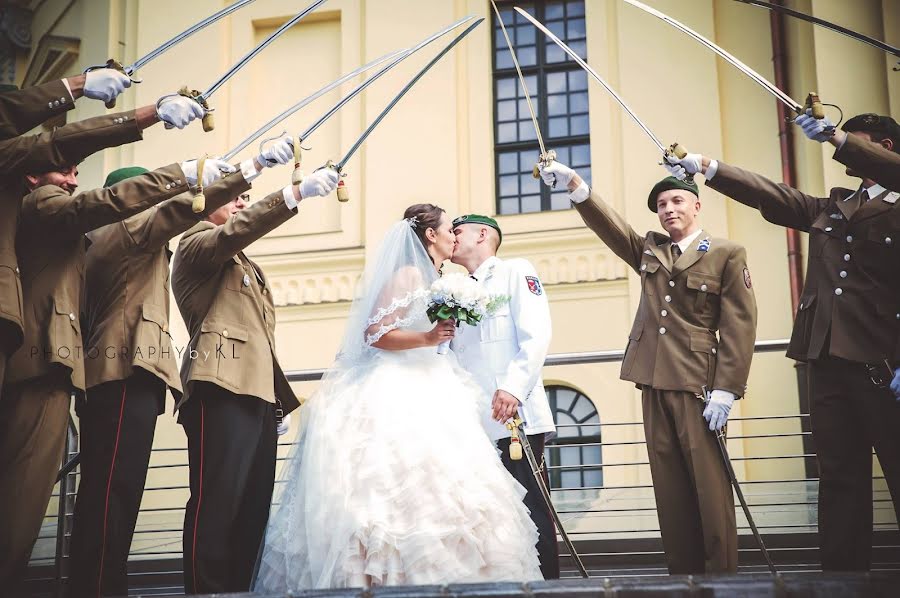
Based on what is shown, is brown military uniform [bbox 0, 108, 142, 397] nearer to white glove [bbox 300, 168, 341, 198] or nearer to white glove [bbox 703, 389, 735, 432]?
white glove [bbox 300, 168, 341, 198]

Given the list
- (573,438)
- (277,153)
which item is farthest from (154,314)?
(573,438)

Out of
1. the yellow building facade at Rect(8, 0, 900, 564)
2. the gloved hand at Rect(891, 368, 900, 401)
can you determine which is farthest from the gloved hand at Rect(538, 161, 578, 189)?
the yellow building facade at Rect(8, 0, 900, 564)

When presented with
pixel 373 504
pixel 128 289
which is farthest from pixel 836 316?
pixel 128 289

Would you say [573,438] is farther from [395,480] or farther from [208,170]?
[208,170]

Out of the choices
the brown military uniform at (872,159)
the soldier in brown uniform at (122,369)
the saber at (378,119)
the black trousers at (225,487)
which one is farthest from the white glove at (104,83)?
the brown military uniform at (872,159)

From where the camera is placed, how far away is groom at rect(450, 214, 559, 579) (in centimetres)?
473

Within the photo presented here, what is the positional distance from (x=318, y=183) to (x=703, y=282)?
1.70 metres

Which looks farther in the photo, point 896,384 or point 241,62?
point 241,62

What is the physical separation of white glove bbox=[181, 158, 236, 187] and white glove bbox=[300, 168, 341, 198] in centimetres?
32

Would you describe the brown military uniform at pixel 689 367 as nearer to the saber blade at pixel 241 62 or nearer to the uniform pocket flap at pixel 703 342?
the uniform pocket flap at pixel 703 342

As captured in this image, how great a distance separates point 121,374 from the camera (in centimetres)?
423

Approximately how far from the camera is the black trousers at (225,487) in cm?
423

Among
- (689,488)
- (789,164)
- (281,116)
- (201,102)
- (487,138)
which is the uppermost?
(487,138)

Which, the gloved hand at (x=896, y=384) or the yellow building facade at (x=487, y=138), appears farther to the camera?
the yellow building facade at (x=487, y=138)
